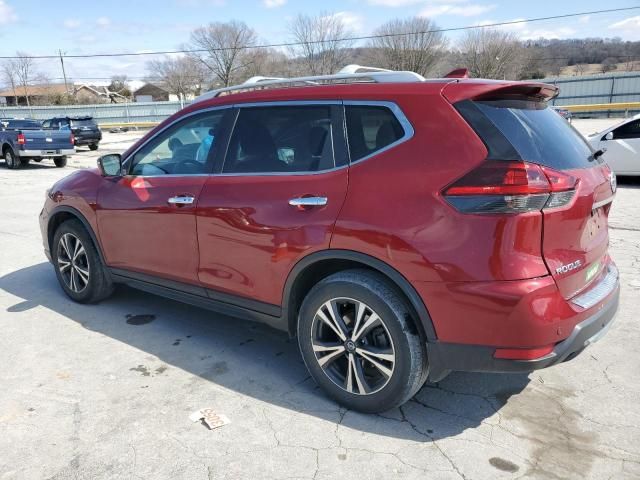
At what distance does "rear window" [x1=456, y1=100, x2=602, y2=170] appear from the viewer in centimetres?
256

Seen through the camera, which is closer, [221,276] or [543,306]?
[543,306]

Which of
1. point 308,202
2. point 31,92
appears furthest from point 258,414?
point 31,92

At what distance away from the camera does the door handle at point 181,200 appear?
12.0 ft

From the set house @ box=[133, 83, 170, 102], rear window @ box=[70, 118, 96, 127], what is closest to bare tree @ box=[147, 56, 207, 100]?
house @ box=[133, 83, 170, 102]

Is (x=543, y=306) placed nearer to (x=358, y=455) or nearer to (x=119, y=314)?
(x=358, y=455)

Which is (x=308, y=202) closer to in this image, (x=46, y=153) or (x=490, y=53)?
(x=46, y=153)

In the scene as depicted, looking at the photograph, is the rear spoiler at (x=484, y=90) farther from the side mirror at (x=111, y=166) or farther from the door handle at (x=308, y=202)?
the side mirror at (x=111, y=166)

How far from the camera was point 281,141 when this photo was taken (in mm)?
3365

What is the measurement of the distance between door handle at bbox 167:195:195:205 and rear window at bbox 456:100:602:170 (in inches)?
74.7

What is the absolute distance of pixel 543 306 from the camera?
2.49 meters

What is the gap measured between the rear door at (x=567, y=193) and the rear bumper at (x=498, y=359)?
20cm

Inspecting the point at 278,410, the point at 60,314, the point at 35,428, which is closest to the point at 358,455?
the point at 278,410

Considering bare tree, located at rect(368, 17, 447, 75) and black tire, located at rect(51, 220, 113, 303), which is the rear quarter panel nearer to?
black tire, located at rect(51, 220, 113, 303)

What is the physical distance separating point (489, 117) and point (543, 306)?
3.10ft
